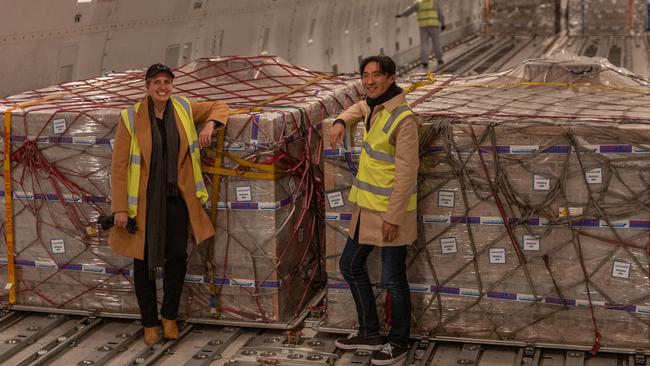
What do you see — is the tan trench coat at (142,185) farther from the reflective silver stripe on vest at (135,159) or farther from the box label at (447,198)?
the box label at (447,198)

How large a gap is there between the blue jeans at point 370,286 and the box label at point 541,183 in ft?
3.08

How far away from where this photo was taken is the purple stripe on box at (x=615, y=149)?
6582 millimetres

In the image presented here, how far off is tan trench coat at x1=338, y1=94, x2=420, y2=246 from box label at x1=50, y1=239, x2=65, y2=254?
239 centimetres

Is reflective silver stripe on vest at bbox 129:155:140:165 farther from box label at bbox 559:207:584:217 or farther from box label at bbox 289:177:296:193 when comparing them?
box label at bbox 559:207:584:217

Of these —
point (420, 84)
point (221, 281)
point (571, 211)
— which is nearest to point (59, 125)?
point (221, 281)

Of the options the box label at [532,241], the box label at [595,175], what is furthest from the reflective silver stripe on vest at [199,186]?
the box label at [595,175]

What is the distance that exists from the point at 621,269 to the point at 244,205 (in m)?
2.55

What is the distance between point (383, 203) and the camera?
6637 mm

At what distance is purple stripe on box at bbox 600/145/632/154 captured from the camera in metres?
6.58

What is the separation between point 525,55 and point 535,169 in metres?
18.3

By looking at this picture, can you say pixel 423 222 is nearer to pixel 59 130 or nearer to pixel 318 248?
pixel 318 248

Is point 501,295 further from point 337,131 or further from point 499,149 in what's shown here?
point 337,131

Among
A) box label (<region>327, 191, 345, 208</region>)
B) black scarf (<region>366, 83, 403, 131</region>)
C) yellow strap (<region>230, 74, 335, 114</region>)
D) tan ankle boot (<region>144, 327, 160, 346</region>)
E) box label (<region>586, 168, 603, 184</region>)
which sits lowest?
tan ankle boot (<region>144, 327, 160, 346</region>)

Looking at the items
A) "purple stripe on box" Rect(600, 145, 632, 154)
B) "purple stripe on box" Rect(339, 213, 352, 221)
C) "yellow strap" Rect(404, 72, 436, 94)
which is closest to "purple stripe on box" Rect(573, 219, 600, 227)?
"purple stripe on box" Rect(600, 145, 632, 154)
